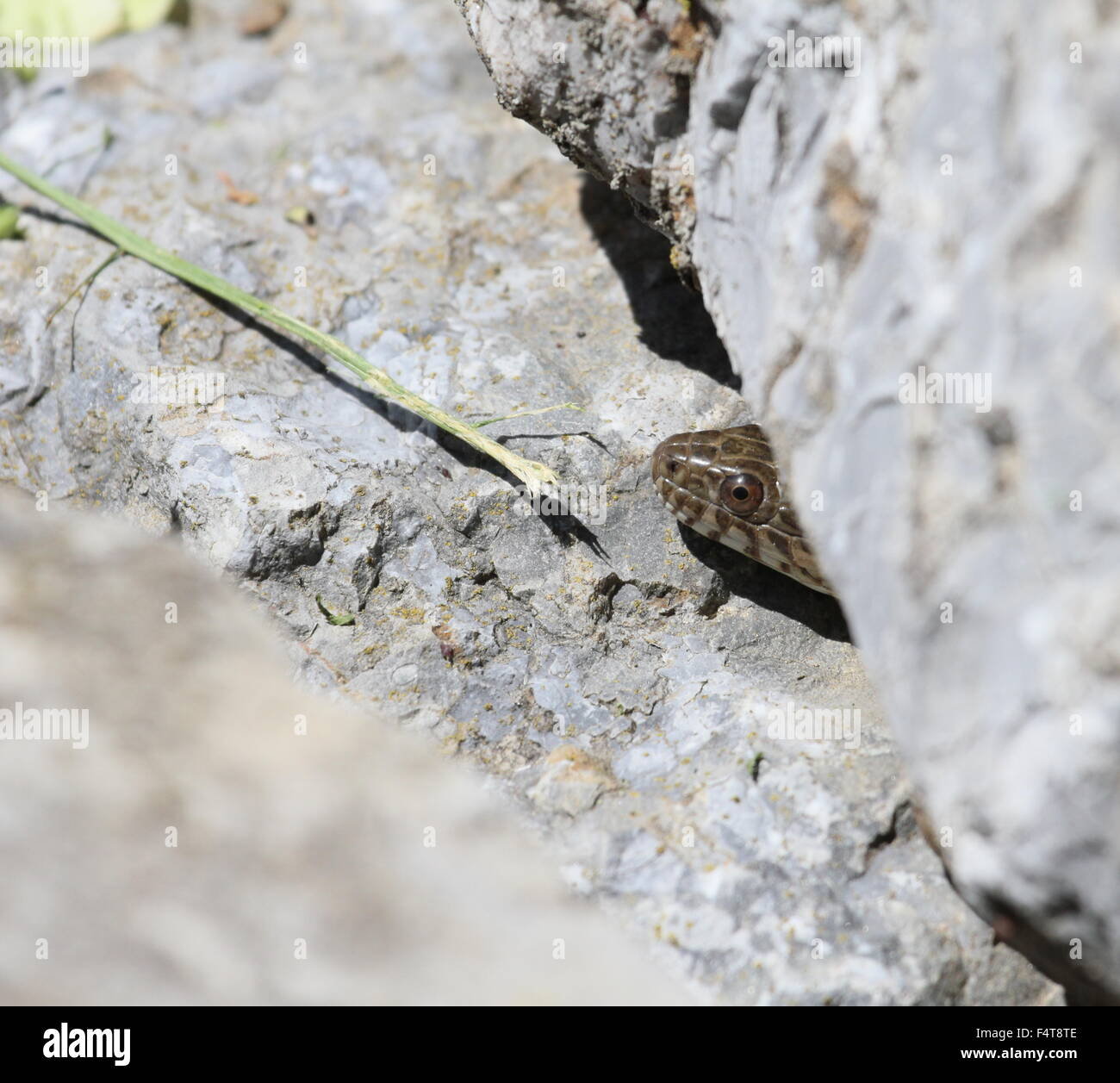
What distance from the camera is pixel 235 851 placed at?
96.3 inches

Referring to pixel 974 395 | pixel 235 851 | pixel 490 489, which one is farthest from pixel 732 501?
pixel 235 851

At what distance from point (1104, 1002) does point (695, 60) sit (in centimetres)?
260

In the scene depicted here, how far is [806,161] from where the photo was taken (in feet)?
7.48

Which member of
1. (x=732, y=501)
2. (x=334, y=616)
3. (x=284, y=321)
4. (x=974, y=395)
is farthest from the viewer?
(x=284, y=321)

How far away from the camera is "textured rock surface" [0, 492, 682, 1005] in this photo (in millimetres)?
2283

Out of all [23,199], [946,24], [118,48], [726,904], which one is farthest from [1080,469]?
[118,48]

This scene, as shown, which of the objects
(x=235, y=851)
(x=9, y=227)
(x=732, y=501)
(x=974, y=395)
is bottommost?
(x=235, y=851)

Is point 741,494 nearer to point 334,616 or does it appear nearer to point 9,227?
point 334,616

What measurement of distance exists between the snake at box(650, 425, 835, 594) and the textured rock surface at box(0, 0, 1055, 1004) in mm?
98

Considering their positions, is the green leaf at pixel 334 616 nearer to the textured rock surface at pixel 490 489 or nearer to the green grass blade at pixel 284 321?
the textured rock surface at pixel 490 489

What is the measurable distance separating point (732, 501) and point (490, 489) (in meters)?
0.86

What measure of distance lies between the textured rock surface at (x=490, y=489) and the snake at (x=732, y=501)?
0.10m

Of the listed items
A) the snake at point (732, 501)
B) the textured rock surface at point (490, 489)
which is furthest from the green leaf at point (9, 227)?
the snake at point (732, 501)

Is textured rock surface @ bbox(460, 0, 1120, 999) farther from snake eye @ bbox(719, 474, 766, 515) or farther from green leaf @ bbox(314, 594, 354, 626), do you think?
green leaf @ bbox(314, 594, 354, 626)
